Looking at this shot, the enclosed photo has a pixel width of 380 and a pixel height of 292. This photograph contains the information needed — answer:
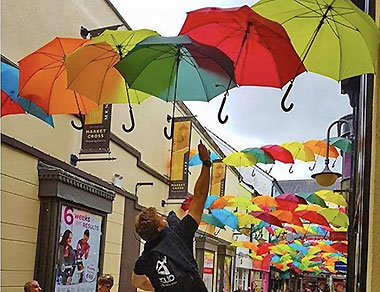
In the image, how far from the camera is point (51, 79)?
5.35 m

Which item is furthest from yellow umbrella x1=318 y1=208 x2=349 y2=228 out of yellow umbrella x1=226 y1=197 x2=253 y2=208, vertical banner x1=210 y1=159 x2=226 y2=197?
vertical banner x1=210 y1=159 x2=226 y2=197

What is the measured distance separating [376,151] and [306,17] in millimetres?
1105

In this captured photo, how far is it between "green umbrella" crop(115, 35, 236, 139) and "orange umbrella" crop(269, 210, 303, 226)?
897 cm

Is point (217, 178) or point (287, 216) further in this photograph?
point (217, 178)

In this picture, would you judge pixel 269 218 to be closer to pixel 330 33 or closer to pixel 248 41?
pixel 248 41

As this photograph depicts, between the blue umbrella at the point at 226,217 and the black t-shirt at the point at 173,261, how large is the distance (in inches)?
468

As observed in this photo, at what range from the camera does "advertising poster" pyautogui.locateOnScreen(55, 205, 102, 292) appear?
7.87m

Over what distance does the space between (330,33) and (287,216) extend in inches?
411

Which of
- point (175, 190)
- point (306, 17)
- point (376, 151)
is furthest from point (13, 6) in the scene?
point (175, 190)

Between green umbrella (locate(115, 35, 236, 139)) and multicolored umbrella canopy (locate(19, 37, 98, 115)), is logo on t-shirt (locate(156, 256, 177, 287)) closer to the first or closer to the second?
green umbrella (locate(115, 35, 236, 139))

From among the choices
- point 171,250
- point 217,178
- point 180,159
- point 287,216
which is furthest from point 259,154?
point 171,250

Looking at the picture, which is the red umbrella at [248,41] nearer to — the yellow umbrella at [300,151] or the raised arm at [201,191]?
the raised arm at [201,191]

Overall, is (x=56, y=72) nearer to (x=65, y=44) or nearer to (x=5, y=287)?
(x=65, y=44)

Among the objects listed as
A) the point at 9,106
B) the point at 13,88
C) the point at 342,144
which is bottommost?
the point at 9,106
